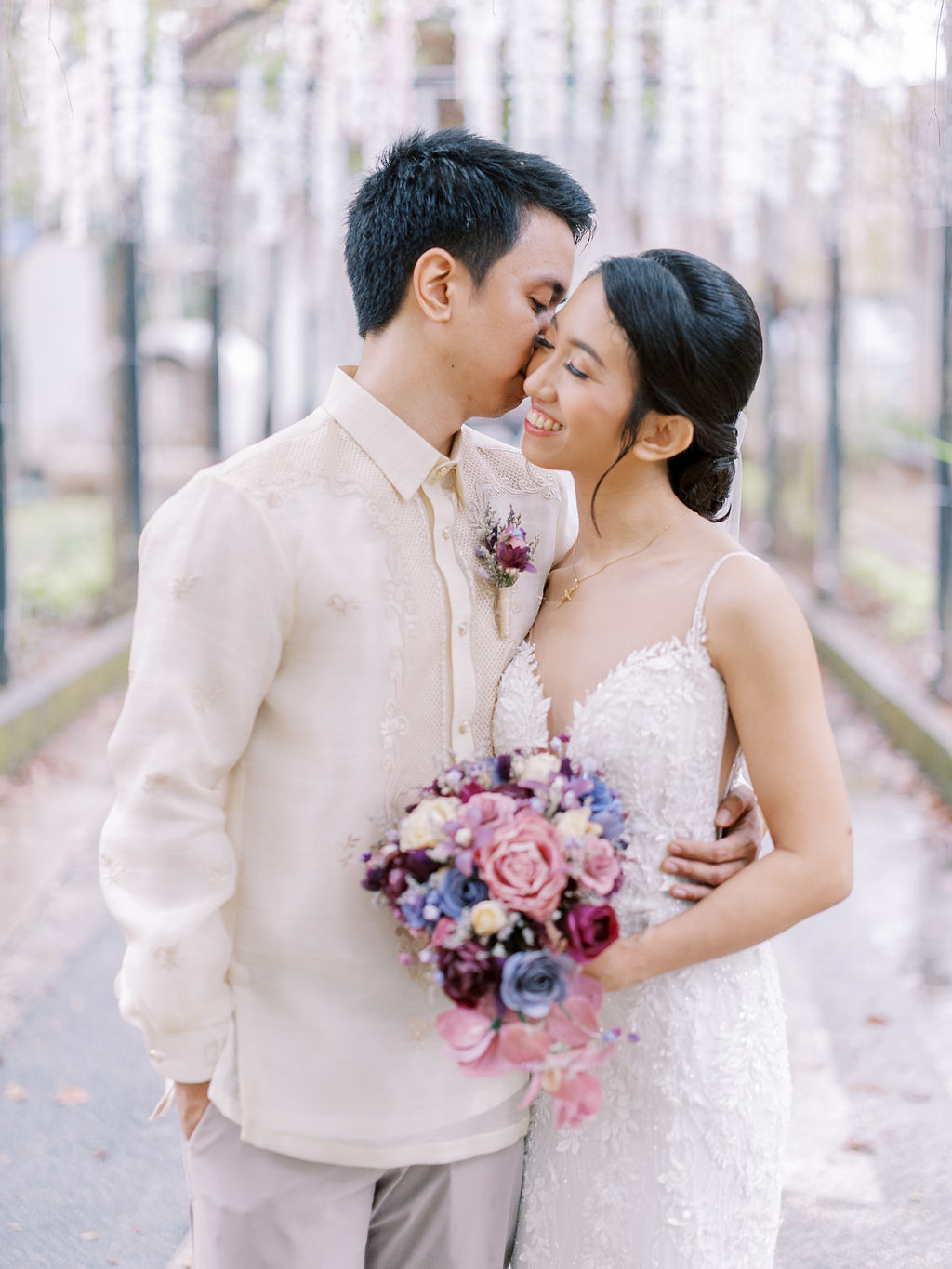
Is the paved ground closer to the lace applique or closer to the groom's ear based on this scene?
the lace applique

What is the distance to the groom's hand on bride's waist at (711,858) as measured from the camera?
2.08 meters

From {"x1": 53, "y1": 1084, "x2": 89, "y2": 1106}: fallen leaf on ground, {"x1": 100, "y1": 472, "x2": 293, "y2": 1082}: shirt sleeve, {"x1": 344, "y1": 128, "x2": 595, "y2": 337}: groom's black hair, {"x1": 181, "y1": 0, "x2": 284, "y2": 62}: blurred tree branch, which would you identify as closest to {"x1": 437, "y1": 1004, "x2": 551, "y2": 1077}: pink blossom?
{"x1": 100, "y1": 472, "x2": 293, "y2": 1082}: shirt sleeve

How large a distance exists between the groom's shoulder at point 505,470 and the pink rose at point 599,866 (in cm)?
77

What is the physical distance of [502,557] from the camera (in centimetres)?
213

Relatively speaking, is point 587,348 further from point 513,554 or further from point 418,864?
point 418,864

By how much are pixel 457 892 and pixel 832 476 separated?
9834 millimetres

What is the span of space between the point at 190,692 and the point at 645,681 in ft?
2.30

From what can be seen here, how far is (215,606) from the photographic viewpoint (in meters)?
1.85

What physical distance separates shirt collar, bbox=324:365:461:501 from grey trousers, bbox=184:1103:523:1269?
98 cm

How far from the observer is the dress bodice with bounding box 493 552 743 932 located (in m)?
2.09

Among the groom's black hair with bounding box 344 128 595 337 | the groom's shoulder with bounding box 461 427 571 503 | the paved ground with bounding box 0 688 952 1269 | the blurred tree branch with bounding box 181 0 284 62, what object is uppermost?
the blurred tree branch with bounding box 181 0 284 62

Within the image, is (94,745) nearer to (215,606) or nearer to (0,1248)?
(0,1248)


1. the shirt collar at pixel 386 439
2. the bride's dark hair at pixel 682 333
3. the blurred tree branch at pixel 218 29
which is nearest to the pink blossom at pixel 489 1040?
the shirt collar at pixel 386 439

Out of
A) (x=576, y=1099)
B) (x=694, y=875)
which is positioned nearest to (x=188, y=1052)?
(x=576, y=1099)
